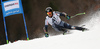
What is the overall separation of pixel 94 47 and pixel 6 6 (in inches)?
251

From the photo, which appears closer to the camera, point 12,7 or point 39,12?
point 12,7

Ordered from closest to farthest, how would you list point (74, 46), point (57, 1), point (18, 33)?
point (74, 46) < point (57, 1) < point (18, 33)

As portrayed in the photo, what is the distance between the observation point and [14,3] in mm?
8422

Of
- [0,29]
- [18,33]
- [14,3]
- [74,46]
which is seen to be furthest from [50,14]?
[0,29]

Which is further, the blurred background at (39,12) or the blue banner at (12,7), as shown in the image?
the blurred background at (39,12)

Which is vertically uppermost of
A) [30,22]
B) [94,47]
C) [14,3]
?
[14,3]

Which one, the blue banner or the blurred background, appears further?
the blurred background

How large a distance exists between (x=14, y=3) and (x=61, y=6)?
182 inches

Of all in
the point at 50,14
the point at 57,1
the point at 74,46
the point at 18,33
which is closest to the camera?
the point at 74,46

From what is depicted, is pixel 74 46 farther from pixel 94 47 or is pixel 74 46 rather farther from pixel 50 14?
pixel 50 14

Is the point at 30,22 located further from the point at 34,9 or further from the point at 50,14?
→ the point at 50,14

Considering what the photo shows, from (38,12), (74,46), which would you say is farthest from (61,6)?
(74,46)

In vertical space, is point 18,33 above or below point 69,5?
below

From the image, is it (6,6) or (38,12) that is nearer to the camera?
(6,6)
